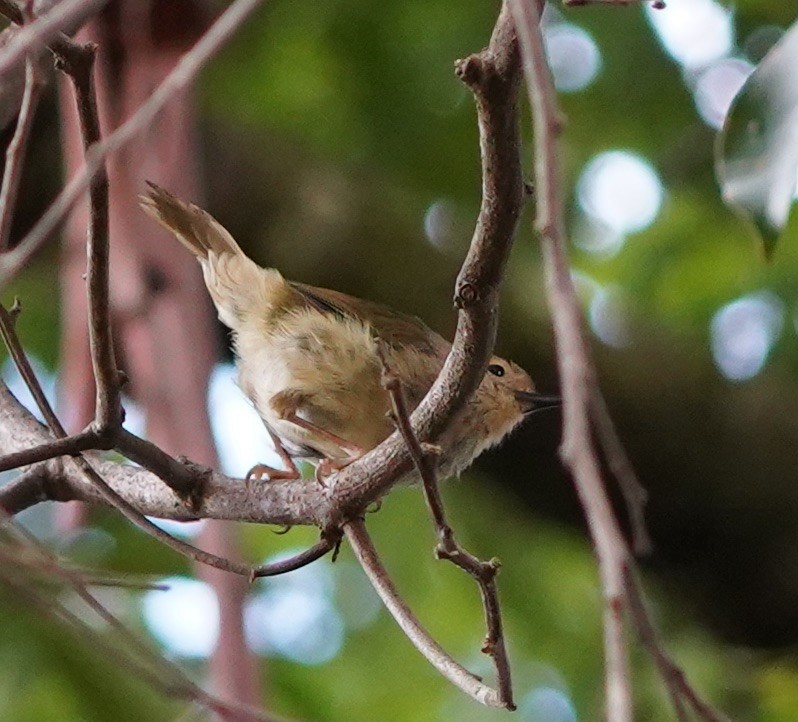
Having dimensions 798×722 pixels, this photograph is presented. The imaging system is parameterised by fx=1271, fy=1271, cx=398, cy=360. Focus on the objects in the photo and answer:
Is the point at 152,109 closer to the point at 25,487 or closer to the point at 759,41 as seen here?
the point at 25,487

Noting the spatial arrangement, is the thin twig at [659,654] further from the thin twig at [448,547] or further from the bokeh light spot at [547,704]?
the bokeh light spot at [547,704]

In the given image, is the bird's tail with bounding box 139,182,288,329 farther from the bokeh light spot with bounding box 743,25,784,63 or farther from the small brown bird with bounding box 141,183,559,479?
the bokeh light spot with bounding box 743,25,784,63

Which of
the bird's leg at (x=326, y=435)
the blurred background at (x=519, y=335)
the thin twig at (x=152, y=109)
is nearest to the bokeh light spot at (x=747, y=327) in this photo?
the blurred background at (x=519, y=335)

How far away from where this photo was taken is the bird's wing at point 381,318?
3252mm

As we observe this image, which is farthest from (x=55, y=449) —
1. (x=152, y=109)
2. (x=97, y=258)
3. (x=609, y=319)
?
(x=609, y=319)

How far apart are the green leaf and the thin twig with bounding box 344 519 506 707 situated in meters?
0.73

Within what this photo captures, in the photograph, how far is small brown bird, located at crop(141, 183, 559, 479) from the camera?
10.3ft

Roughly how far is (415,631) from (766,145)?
3.04 feet

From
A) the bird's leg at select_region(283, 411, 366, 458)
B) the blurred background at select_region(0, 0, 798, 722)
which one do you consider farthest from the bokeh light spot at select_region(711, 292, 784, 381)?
the bird's leg at select_region(283, 411, 366, 458)

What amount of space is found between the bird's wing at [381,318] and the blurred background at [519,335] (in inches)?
28.6

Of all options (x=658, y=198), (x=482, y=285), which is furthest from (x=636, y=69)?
(x=482, y=285)

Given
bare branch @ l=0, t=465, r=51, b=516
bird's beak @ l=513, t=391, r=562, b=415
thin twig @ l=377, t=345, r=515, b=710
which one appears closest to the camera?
thin twig @ l=377, t=345, r=515, b=710

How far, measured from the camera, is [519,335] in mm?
4035

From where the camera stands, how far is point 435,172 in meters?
4.61
